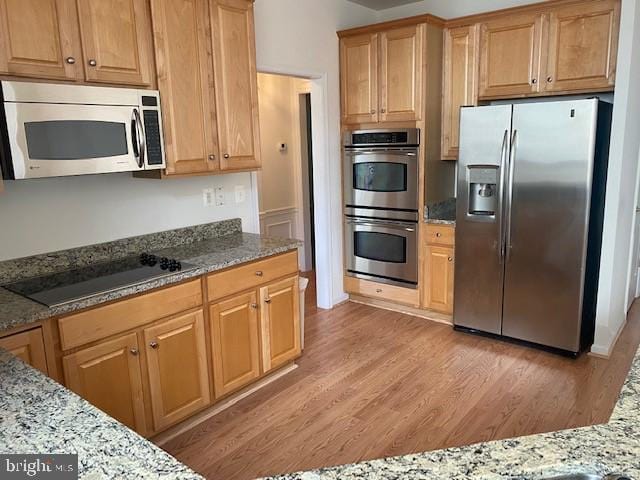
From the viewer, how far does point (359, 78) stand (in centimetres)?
409

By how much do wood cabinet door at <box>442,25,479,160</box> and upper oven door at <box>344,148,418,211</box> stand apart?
0.33 m

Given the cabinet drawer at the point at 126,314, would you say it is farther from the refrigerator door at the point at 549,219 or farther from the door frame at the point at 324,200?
the refrigerator door at the point at 549,219

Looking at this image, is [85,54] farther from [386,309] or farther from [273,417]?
[386,309]

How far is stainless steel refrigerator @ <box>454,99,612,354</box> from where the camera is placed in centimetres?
307

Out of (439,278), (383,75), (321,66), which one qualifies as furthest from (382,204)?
(321,66)

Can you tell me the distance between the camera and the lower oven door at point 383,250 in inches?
159

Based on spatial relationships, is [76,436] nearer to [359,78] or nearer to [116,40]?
[116,40]

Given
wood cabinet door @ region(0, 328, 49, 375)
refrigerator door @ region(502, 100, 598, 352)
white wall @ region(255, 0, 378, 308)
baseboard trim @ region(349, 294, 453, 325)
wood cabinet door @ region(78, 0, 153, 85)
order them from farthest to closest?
→ baseboard trim @ region(349, 294, 453, 325) → white wall @ region(255, 0, 378, 308) → refrigerator door @ region(502, 100, 598, 352) → wood cabinet door @ region(78, 0, 153, 85) → wood cabinet door @ region(0, 328, 49, 375)

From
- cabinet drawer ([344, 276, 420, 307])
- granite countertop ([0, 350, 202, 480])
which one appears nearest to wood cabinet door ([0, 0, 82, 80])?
granite countertop ([0, 350, 202, 480])

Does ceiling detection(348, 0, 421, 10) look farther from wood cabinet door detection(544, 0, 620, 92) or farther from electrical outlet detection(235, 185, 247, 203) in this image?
electrical outlet detection(235, 185, 247, 203)

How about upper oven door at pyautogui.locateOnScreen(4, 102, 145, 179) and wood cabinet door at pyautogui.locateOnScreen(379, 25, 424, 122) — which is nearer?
upper oven door at pyautogui.locateOnScreen(4, 102, 145, 179)

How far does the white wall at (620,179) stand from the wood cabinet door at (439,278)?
1.04 metres

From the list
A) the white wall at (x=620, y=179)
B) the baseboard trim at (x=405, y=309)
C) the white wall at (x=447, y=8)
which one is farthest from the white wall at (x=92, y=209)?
the white wall at (x=620, y=179)

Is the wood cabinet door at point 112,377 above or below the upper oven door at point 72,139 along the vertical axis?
below
